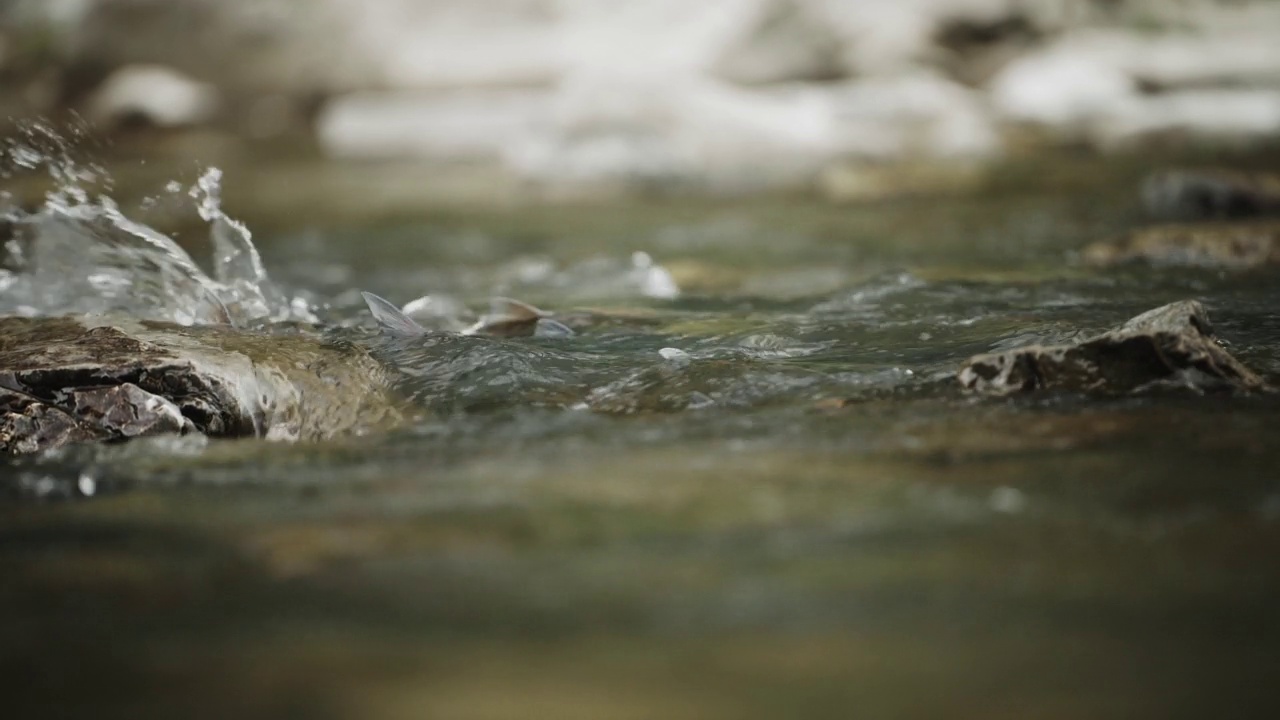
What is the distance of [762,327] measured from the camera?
496cm

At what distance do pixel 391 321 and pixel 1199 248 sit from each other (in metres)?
4.19

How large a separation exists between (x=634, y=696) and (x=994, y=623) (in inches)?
25.2

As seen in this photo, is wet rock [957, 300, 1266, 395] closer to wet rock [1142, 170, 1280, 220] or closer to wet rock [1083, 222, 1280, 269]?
wet rock [1083, 222, 1280, 269]

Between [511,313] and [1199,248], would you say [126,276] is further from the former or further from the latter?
[1199,248]

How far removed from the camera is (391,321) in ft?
15.3

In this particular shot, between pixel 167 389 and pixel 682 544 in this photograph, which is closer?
pixel 682 544

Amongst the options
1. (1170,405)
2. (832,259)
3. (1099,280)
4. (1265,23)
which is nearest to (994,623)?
(1170,405)

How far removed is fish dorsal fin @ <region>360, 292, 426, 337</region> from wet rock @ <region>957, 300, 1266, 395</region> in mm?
2022

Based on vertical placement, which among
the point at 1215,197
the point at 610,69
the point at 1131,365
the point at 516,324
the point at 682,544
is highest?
the point at 610,69

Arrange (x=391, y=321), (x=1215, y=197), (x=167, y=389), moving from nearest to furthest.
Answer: (x=167, y=389) < (x=391, y=321) < (x=1215, y=197)

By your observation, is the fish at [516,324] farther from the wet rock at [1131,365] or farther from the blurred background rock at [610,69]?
the blurred background rock at [610,69]

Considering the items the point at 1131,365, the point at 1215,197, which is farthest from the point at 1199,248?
the point at 1131,365

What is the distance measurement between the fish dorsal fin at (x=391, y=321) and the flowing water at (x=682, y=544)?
0.09 m

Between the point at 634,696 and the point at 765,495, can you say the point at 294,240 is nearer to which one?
the point at 765,495
